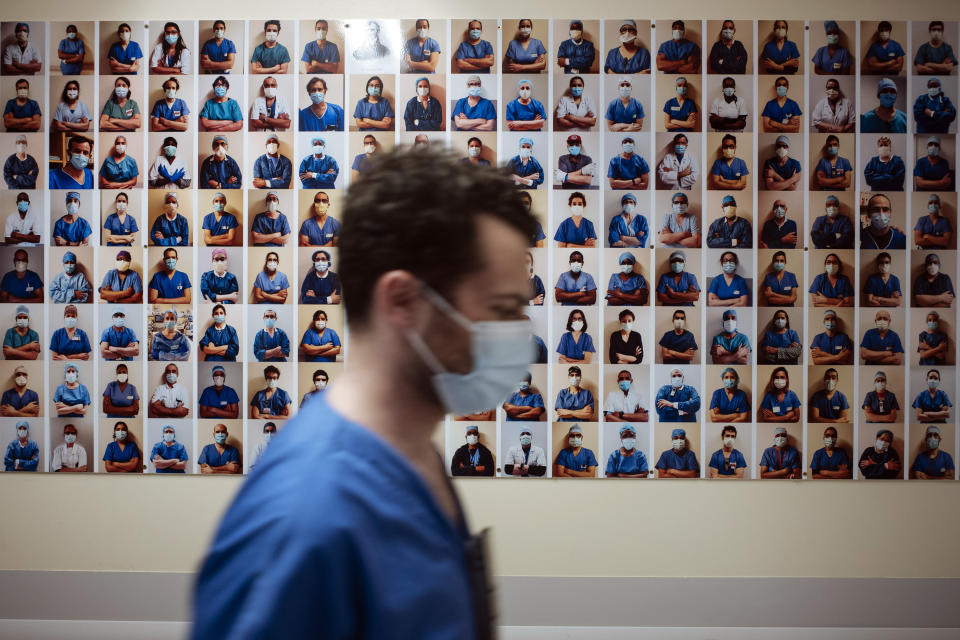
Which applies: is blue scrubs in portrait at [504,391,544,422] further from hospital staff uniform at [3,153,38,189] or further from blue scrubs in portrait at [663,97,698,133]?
hospital staff uniform at [3,153,38,189]

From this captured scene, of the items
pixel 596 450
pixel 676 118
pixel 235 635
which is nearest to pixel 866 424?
pixel 596 450

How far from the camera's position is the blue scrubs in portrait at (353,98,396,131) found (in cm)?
288

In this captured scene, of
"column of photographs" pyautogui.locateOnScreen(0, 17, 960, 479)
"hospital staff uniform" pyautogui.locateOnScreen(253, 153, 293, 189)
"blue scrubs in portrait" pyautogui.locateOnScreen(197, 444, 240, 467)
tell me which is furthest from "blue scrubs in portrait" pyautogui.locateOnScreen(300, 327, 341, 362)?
"hospital staff uniform" pyautogui.locateOnScreen(253, 153, 293, 189)

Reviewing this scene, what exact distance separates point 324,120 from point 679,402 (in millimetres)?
1899

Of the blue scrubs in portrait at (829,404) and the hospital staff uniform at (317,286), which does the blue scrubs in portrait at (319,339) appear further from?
the blue scrubs in portrait at (829,404)

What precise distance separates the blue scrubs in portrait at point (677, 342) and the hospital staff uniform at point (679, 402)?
109mm

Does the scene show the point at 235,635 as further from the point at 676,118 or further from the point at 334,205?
the point at 676,118

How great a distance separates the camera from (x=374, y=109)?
2881 millimetres

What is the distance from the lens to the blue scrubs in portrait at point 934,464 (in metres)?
2.88

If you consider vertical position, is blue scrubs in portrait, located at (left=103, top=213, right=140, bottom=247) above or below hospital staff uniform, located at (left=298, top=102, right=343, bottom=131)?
below

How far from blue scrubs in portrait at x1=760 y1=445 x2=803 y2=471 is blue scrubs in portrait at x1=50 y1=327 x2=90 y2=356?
114 inches

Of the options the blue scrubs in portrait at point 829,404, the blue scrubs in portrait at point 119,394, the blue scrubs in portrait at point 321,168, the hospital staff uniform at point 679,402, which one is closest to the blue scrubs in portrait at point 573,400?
the hospital staff uniform at point 679,402

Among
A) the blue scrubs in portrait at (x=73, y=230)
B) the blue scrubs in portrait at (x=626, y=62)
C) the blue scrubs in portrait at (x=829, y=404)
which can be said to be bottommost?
the blue scrubs in portrait at (x=829, y=404)

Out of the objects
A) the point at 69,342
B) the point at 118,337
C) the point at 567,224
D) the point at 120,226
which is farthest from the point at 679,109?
the point at 69,342
